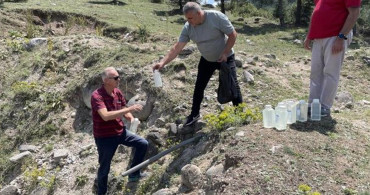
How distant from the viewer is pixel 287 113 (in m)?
5.04

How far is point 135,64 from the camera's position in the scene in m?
7.94

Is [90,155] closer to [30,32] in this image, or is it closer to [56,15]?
[30,32]

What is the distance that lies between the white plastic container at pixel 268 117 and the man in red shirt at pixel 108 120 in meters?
1.45

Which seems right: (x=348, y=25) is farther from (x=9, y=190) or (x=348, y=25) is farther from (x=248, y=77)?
(x=9, y=190)

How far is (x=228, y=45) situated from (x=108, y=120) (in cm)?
169

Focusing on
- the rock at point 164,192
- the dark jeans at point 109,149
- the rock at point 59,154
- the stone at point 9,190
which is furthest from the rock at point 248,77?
the stone at point 9,190

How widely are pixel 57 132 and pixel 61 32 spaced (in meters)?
5.62

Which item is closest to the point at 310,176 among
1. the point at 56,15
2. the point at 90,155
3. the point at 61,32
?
the point at 90,155

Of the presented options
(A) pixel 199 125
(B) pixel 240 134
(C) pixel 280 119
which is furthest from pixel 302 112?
(A) pixel 199 125

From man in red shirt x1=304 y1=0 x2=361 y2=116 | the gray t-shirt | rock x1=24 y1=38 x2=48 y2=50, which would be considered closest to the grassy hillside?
rock x1=24 y1=38 x2=48 y2=50

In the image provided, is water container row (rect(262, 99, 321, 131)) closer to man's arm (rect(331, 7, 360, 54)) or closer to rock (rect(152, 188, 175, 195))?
man's arm (rect(331, 7, 360, 54))

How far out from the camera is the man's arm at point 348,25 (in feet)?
15.8

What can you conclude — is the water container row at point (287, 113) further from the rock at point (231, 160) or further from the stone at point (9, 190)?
the stone at point (9, 190)

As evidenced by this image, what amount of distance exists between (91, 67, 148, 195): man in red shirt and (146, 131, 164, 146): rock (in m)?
0.71
